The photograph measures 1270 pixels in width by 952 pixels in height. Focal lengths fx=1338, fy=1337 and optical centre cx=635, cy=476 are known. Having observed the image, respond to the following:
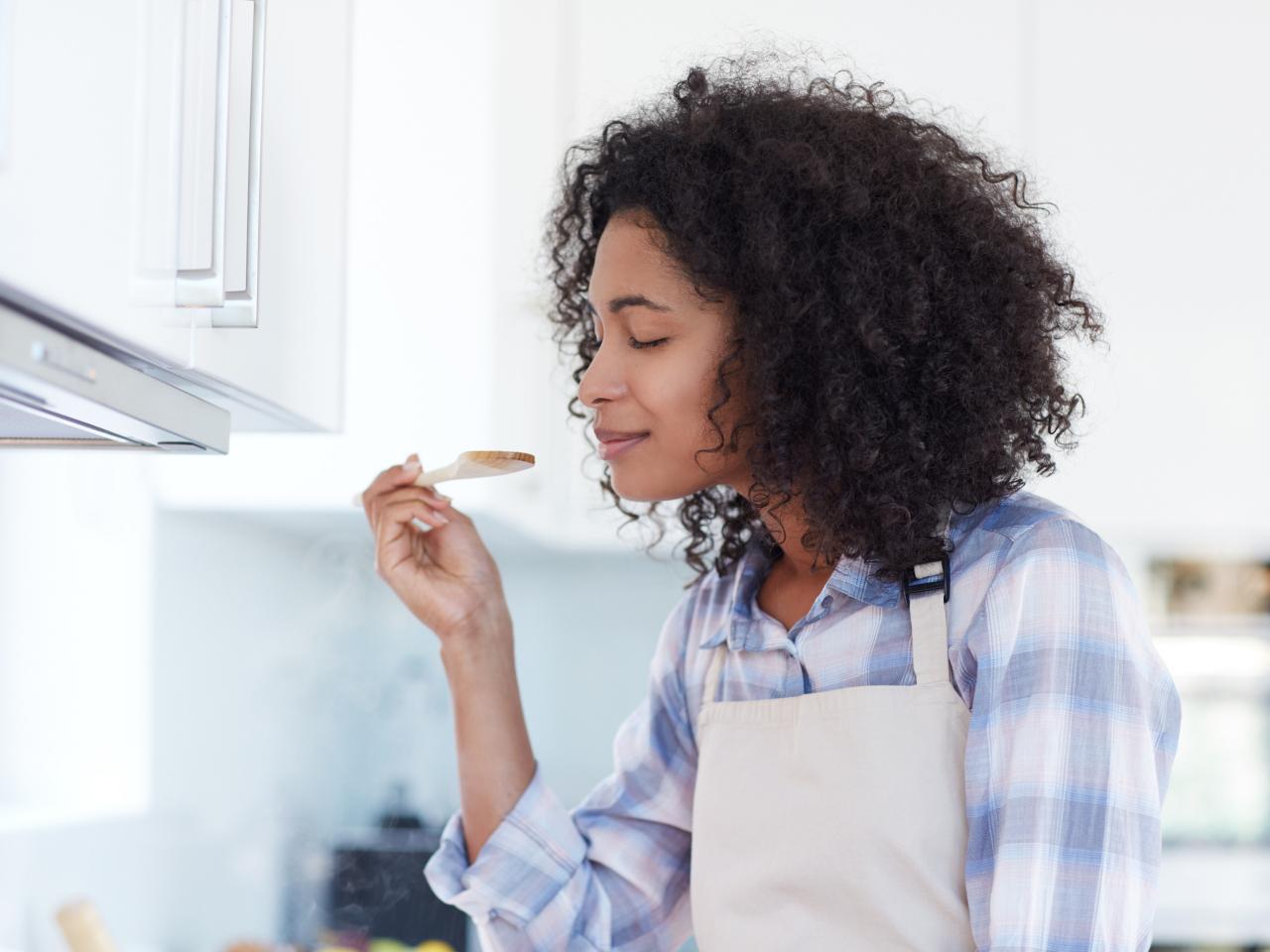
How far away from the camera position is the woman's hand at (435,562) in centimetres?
108

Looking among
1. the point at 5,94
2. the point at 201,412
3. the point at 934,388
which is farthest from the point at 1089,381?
the point at 5,94

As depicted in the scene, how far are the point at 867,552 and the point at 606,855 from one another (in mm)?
371

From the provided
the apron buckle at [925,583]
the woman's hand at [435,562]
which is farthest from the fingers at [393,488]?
the apron buckle at [925,583]

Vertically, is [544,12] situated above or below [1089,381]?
above

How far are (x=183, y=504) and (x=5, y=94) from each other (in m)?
1.30

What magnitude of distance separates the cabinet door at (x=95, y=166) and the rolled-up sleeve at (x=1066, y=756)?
508 mm

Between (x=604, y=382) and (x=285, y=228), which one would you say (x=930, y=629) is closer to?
(x=604, y=382)

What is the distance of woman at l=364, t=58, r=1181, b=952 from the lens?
2.57ft

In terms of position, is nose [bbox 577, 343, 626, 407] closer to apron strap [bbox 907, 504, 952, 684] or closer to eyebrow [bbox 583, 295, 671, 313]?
eyebrow [bbox 583, 295, 671, 313]

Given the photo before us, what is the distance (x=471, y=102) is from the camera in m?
1.67

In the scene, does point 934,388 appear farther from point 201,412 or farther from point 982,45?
point 982,45

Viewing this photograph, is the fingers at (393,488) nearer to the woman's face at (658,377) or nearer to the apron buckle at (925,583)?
the woman's face at (658,377)

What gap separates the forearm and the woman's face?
0.22 metres

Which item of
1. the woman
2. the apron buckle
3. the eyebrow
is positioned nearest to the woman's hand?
the woman
